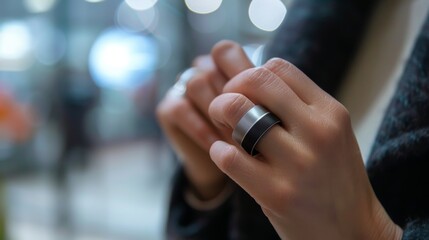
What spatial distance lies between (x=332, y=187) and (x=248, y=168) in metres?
0.05

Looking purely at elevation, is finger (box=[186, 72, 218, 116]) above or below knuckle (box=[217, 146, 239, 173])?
above

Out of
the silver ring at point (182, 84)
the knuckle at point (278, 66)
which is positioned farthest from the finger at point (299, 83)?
the silver ring at point (182, 84)

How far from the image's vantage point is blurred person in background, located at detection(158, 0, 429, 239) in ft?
0.93

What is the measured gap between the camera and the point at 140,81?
295 cm

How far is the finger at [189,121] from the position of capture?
0.49 metres

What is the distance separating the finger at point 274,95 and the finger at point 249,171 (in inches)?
1.2

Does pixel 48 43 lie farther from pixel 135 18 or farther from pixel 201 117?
pixel 201 117

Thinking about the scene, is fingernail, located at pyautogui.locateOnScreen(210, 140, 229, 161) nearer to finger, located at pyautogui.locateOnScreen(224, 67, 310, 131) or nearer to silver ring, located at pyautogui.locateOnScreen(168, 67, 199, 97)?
finger, located at pyautogui.locateOnScreen(224, 67, 310, 131)

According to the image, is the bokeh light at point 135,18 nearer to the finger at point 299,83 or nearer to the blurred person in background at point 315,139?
the blurred person in background at point 315,139

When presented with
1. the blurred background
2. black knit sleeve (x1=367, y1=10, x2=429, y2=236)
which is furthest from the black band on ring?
the blurred background

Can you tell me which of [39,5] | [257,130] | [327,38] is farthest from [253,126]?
[39,5]

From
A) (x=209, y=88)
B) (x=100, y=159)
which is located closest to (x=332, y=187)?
(x=209, y=88)

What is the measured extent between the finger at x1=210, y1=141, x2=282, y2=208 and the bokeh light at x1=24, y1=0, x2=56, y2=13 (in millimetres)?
2597

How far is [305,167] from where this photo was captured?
0.28 metres
